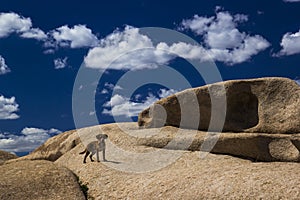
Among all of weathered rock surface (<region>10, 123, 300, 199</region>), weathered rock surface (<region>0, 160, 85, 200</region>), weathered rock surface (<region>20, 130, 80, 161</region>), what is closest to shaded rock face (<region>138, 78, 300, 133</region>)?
weathered rock surface (<region>10, 123, 300, 199</region>)

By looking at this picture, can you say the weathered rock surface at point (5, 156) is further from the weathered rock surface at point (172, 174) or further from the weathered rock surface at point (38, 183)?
the weathered rock surface at point (38, 183)

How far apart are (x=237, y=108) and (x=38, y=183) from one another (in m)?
13.3

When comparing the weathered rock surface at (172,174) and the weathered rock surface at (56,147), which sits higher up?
the weathered rock surface at (56,147)

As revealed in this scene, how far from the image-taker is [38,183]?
75.5ft

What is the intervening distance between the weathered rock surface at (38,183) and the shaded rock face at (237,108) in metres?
8.31

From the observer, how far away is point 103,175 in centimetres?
2419

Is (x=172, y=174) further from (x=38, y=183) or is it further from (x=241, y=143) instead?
(x=38, y=183)

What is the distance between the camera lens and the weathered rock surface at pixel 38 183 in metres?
22.1

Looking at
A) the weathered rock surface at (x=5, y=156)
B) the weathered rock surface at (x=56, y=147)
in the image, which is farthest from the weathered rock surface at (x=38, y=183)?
the weathered rock surface at (x=5, y=156)


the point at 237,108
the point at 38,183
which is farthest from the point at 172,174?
the point at 237,108

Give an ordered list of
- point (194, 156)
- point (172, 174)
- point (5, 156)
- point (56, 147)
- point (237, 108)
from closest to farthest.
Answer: point (172, 174), point (194, 156), point (237, 108), point (56, 147), point (5, 156)

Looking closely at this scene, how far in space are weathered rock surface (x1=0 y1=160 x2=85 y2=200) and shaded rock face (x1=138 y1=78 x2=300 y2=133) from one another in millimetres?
8310

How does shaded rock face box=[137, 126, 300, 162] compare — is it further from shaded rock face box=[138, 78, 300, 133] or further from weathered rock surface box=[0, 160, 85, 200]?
weathered rock surface box=[0, 160, 85, 200]

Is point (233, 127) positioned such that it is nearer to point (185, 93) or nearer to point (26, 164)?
point (185, 93)
